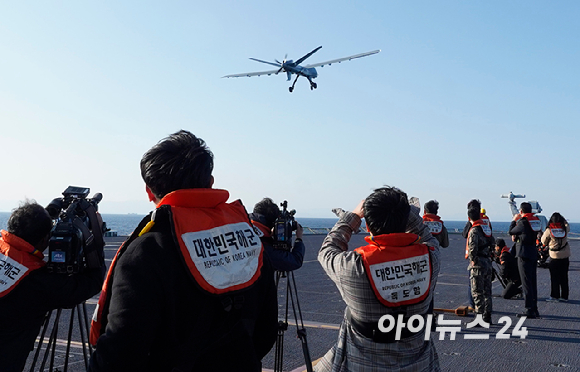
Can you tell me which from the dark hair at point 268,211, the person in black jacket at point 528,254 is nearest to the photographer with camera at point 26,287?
the dark hair at point 268,211

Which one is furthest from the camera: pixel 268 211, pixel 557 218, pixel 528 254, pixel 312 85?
pixel 312 85

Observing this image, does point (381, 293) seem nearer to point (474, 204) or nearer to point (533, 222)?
point (474, 204)

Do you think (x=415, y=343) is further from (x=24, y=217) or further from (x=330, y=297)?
(x=330, y=297)

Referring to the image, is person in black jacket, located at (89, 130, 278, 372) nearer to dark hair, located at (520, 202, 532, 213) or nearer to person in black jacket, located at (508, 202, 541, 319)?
person in black jacket, located at (508, 202, 541, 319)

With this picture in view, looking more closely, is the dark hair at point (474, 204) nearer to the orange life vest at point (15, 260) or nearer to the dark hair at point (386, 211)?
the dark hair at point (386, 211)

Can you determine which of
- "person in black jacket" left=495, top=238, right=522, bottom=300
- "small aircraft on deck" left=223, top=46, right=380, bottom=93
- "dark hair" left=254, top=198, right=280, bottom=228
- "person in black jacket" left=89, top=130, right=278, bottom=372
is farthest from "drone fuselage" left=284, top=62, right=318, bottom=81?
"person in black jacket" left=89, top=130, right=278, bottom=372

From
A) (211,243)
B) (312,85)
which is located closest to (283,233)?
(211,243)
